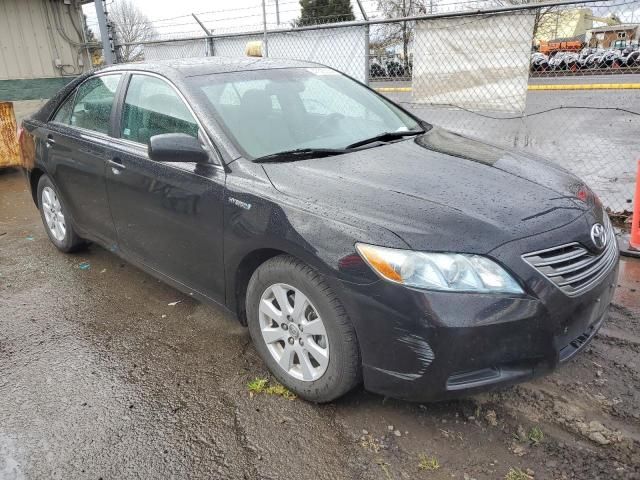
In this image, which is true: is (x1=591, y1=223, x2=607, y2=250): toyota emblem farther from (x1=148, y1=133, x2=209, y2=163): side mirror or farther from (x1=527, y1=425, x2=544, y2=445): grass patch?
(x1=148, y1=133, x2=209, y2=163): side mirror

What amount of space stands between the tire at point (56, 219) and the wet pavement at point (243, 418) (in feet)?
3.93

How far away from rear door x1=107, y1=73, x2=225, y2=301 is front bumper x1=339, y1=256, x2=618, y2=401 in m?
1.04

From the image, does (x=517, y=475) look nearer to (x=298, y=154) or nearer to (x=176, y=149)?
(x=298, y=154)

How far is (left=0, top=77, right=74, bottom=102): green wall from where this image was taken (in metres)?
9.35

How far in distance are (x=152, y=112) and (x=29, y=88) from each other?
766cm

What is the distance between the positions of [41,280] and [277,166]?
271cm

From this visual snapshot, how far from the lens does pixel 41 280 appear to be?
4.39 metres

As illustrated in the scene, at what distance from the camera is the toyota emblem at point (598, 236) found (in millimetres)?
2487

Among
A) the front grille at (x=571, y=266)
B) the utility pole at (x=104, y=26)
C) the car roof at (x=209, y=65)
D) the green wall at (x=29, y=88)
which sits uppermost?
the utility pole at (x=104, y=26)

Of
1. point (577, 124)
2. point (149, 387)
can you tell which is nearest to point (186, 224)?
point (149, 387)

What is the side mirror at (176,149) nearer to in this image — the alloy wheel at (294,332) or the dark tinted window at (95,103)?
the alloy wheel at (294,332)

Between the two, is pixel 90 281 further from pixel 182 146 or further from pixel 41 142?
pixel 182 146

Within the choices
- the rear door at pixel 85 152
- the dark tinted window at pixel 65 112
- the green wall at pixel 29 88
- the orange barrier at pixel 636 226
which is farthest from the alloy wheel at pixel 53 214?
the green wall at pixel 29 88

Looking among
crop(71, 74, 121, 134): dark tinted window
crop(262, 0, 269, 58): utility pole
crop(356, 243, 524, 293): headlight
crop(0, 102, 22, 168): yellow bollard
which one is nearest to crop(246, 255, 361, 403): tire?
crop(356, 243, 524, 293): headlight
